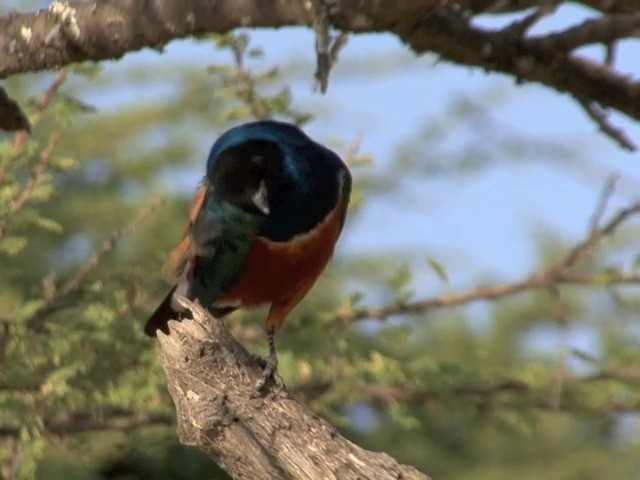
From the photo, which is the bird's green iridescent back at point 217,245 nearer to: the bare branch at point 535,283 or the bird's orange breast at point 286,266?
the bird's orange breast at point 286,266

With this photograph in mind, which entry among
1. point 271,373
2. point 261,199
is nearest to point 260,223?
point 261,199

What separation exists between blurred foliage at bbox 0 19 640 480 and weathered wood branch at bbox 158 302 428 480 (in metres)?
0.92

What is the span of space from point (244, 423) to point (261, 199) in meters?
0.90

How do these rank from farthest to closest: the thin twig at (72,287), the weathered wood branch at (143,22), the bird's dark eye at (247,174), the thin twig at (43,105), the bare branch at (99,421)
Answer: the bare branch at (99,421) < the thin twig at (72,287) < the thin twig at (43,105) < the bird's dark eye at (247,174) < the weathered wood branch at (143,22)

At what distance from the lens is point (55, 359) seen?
3328 millimetres

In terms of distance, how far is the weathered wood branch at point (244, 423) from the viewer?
219 cm

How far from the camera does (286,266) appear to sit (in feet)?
10.6

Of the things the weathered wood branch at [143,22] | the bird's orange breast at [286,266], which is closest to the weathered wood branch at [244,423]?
the weathered wood branch at [143,22]

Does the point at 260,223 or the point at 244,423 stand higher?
the point at 244,423

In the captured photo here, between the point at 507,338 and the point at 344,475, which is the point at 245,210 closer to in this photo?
the point at 344,475

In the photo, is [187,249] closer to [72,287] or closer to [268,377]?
[72,287]

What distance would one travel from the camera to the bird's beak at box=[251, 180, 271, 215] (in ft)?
9.99

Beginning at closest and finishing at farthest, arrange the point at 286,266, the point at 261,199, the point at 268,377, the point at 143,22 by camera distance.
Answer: the point at 268,377, the point at 143,22, the point at 261,199, the point at 286,266

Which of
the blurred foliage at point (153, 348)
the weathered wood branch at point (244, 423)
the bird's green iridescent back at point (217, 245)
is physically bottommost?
the blurred foliage at point (153, 348)
